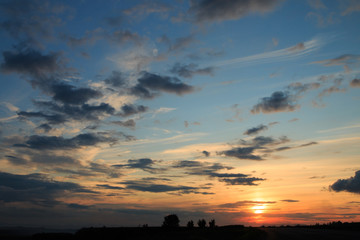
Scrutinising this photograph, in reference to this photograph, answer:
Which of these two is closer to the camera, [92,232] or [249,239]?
A: [249,239]

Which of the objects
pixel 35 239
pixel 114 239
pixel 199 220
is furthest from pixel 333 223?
pixel 35 239

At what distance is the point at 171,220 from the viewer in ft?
404

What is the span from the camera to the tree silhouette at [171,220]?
120m

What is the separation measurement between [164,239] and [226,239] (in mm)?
11769

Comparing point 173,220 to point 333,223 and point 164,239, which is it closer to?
point 333,223

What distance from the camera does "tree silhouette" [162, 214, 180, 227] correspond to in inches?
4744

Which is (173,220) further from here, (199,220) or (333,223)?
(333,223)

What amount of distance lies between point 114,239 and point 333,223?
93253 millimetres

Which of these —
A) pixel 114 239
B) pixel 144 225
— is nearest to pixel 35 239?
pixel 114 239

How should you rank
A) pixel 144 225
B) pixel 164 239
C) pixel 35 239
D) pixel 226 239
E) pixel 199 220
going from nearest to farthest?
pixel 226 239 → pixel 164 239 → pixel 35 239 → pixel 144 225 → pixel 199 220

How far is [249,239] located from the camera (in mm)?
41812

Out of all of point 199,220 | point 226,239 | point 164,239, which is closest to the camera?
point 226,239

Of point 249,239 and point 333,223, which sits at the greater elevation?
point 249,239

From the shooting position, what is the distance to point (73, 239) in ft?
208
